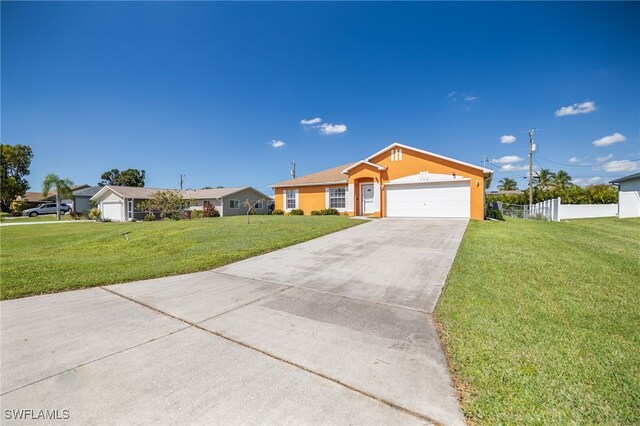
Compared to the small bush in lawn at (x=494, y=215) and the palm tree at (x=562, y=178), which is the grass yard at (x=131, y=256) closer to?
the small bush in lawn at (x=494, y=215)

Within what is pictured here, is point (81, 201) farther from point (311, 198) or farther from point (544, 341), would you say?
point (544, 341)

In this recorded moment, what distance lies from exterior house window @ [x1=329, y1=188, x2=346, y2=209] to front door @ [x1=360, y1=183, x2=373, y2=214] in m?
2.06

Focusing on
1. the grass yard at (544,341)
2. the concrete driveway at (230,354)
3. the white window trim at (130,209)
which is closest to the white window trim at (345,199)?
the grass yard at (544,341)

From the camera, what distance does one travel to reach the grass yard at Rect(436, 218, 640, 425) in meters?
2.06

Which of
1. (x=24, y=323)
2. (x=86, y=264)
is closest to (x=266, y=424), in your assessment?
(x=24, y=323)

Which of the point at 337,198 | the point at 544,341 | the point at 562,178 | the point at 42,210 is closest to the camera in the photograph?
the point at 544,341

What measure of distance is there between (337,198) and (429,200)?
23.3ft

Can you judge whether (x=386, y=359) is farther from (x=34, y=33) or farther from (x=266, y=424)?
(x=34, y=33)

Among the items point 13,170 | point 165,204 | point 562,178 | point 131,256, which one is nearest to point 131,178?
point 13,170

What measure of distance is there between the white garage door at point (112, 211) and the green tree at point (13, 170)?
773 inches

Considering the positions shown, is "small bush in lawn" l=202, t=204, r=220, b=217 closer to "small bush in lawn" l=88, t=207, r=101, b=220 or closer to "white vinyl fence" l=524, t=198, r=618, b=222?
"small bush in lawn" l=88, t=207, r=101, b=220

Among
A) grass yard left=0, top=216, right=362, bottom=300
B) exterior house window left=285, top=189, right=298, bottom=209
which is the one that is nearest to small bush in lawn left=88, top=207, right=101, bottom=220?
grass yard left=0, top=216, right=362, bottom=300

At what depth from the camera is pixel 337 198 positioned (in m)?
21.6

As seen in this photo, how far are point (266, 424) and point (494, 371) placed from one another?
2.03 m
